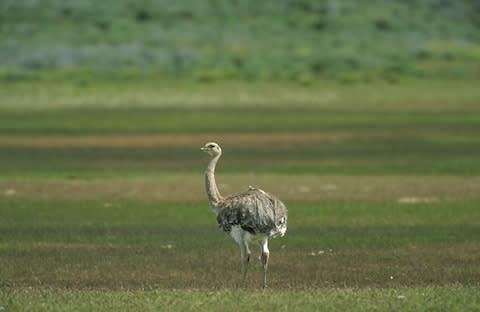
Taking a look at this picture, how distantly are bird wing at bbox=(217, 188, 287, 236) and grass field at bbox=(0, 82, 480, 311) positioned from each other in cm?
63

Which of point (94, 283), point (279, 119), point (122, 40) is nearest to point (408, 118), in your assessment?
point (279, 119)

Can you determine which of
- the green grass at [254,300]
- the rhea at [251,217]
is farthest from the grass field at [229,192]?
the rhea at [251,217]

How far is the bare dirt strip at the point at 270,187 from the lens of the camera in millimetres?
24422

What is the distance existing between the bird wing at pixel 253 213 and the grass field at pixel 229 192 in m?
0.63

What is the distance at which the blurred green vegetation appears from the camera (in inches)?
3231

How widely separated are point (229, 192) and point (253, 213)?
39.7 ft

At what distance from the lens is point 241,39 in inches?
3999

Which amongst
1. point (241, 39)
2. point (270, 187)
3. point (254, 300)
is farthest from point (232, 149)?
point (241, 39)

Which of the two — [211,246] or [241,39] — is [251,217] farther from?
[241,39]

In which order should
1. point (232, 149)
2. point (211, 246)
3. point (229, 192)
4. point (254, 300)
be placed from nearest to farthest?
point (254, 300) < point (211, 246) < point (229, 192) < point (232, 149)

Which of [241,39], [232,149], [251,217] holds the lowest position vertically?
[241,39]

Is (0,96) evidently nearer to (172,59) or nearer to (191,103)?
(191,103)

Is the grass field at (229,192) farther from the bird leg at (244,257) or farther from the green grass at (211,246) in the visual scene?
the bird leg at (244,257)

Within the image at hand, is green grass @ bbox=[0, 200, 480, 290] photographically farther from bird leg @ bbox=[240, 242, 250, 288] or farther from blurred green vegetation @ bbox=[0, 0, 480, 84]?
blurred green vegetation @ bbox=[0, 0, 480, 84]
